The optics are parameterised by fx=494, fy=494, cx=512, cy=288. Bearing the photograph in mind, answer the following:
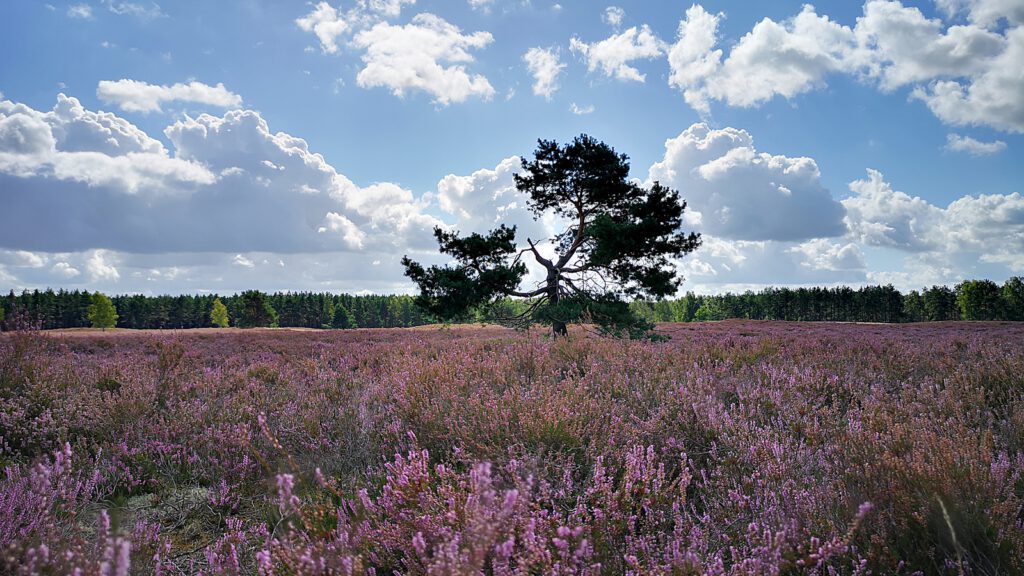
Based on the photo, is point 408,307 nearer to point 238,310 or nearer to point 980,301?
point 238,310

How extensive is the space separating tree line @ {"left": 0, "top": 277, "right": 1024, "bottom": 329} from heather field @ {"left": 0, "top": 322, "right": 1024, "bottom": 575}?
77935mm

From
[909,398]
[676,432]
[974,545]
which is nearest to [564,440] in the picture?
[676,432]

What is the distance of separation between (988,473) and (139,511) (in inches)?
175

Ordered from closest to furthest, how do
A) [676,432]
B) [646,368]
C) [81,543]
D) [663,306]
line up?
[81,543] → [676,432] → [646,368] → [663,306]

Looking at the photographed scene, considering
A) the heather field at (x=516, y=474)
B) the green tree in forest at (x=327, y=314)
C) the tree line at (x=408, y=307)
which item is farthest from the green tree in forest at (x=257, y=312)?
the heather field at (x=516, y=474)

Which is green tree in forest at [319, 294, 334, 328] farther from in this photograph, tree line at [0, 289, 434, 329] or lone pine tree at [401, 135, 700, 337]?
lone pine tree at [401, 135, 700, 337]

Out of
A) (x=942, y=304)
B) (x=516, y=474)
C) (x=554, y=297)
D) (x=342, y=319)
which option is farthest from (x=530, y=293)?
(x=942, y=304)

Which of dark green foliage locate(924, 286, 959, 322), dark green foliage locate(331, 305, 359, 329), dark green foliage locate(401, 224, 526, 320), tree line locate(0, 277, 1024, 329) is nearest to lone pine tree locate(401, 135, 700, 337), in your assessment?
dark green foliage locate(401, 224, 526, 320)

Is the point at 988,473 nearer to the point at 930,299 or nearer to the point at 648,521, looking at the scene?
the point at 648,521

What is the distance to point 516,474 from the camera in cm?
190

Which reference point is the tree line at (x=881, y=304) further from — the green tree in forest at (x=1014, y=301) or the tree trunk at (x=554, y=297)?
the tree trunk at (x=554, y=297)

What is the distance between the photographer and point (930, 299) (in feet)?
314

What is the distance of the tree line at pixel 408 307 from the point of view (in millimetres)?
86625

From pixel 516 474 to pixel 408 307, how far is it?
114103 millimetres
